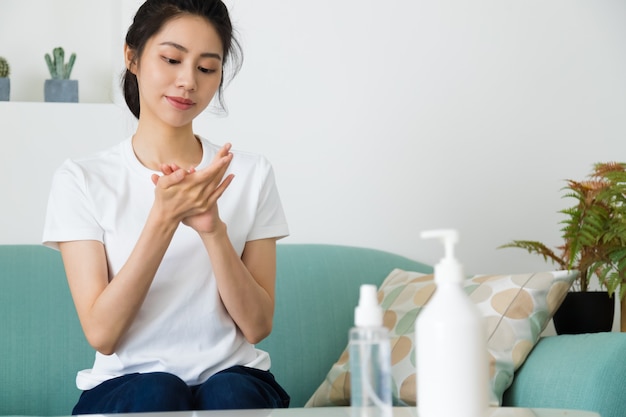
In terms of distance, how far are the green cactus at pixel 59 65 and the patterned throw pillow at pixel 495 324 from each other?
1032 millimetres

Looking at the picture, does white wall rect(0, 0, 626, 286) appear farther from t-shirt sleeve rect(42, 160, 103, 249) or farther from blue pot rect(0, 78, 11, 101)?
t-shirt sleeve rect(42, 160, 103, 249)

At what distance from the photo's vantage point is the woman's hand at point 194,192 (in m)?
1.24

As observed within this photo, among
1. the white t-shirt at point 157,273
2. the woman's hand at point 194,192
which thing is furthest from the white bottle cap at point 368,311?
the white t-shirt at point 157,273

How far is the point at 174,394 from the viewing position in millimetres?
1271

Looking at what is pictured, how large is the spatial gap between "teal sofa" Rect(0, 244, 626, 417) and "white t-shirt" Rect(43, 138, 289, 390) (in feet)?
1.79

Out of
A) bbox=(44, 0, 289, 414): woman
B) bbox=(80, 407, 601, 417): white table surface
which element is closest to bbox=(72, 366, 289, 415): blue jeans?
bbox=(44, 0, 289, 414): woman

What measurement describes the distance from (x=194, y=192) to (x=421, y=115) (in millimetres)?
1295

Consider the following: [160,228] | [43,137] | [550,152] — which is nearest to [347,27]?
[550,152]

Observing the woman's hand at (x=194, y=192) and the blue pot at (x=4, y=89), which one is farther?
the blue pot at (x=4, y=89)

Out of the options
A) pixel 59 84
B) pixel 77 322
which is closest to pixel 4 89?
pixel 59 84

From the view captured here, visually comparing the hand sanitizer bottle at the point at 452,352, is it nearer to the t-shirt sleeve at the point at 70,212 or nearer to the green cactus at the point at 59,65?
the t-shirt sleeve at the point at 70,212

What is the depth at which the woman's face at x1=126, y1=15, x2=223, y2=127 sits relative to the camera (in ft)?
4.79

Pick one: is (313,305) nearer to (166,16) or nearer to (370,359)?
(166,16)

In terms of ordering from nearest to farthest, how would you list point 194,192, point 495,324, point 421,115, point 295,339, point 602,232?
point 194,192
point 495,324
point 602,232
point 295,339
point 421,115
